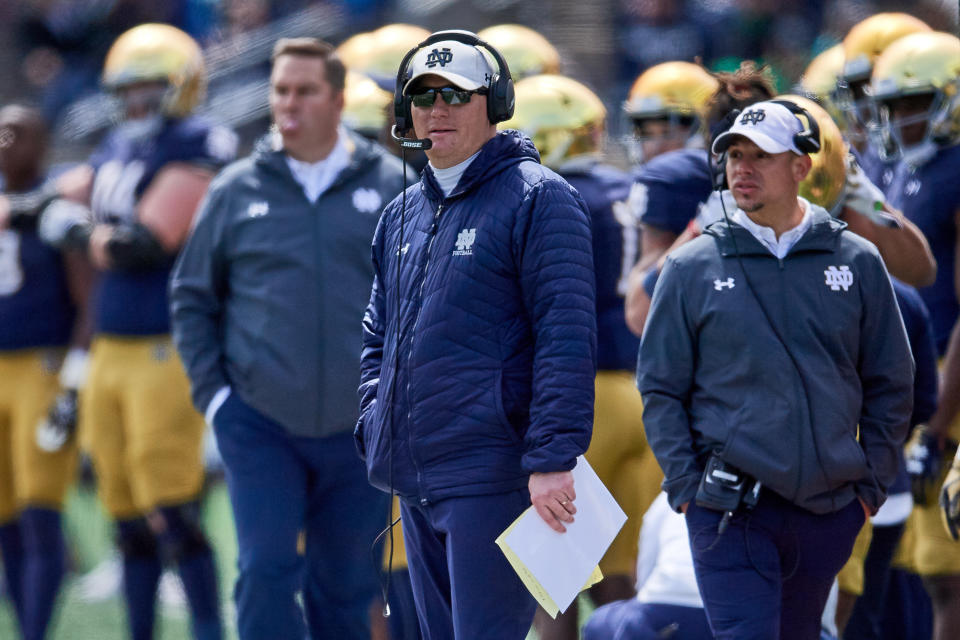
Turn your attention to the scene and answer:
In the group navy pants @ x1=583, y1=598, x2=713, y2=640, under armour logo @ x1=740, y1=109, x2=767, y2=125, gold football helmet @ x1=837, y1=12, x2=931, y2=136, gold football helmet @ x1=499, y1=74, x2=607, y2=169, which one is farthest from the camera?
gold football helmet @ x1=837, y1=12, x2=931, y2=136

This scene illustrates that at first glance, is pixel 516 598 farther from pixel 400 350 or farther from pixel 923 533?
pixel 923 533

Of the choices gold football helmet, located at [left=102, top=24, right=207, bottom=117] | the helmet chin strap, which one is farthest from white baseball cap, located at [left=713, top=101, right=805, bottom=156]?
gold football helmet, located at [left=102, top=24, right=207, bottom=117]

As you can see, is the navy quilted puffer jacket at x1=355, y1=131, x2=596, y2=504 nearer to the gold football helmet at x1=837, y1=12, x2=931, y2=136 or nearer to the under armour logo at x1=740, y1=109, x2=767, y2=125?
the under armour logo at x1=740, y1=109, x2=767, y2=125

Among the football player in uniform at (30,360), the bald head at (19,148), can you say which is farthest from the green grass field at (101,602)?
the bald head at (19,148)

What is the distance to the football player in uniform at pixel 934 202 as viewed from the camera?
18.9 ft

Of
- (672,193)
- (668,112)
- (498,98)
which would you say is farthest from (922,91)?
(498,98)

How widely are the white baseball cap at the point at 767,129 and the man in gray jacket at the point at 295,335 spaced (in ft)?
5.20

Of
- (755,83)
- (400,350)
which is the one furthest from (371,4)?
(400,350)

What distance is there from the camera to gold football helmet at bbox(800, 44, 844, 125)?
7.45 m

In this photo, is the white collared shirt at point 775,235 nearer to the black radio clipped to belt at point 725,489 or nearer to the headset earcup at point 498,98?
the black radio clipped to belt at point 725,489

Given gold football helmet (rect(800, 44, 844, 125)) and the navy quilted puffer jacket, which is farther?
gold football helmet (rect(800, 44, 844, 125))

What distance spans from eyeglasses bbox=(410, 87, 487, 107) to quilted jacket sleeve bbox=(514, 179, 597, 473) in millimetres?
315

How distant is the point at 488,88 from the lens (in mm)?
4320

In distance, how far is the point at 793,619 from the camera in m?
4.48
